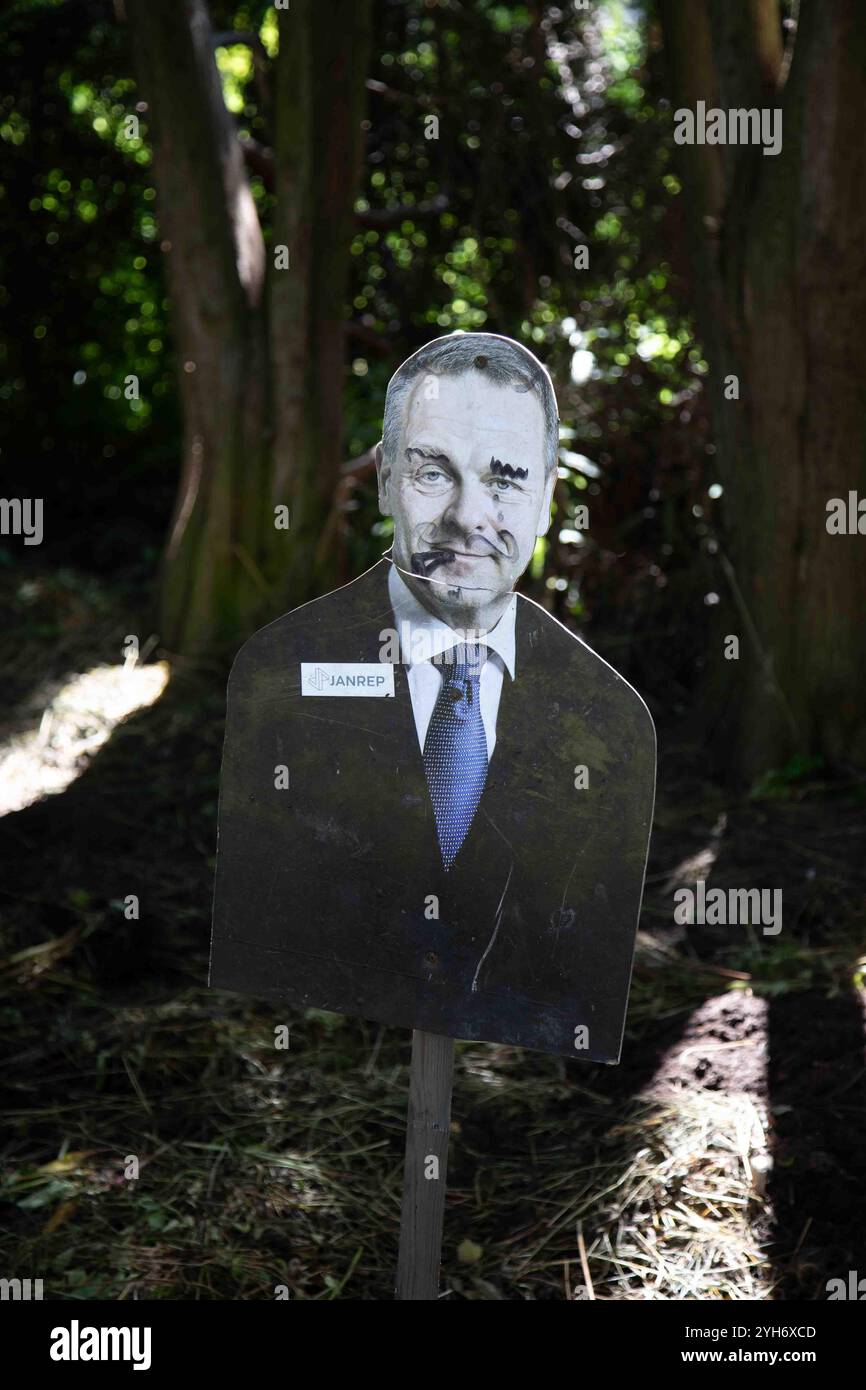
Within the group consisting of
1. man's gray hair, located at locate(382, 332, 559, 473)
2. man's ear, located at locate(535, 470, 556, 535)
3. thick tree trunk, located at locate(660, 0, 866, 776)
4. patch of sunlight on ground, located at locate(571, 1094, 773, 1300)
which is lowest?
patch of sunlight on ground, located at locate(571, 1094, 773, 1300)

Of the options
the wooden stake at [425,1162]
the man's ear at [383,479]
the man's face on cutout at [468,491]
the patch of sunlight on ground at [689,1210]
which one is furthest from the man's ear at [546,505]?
the patch of sunlight on ground at [689,1210]

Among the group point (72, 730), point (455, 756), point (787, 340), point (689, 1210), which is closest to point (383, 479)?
point (455, 756)

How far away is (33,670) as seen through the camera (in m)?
6.07

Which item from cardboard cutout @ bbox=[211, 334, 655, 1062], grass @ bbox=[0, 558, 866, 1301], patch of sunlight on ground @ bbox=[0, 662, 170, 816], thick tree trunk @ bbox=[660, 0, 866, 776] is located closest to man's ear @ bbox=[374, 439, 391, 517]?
cardboard cutout @ bbox=[211, 334, 655, 1062]

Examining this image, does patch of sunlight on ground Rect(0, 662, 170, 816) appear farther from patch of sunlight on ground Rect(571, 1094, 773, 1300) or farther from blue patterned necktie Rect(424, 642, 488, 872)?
blue patterned necktie Rect(424, 642, 488, 872)

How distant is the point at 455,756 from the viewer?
2.05 m

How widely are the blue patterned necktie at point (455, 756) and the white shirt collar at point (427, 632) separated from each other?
4 centimetres

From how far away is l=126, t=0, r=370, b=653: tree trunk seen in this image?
5.60 meters

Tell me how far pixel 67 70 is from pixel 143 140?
545 mm

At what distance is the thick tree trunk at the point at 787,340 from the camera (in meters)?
4.48

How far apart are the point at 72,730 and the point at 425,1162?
3.64m

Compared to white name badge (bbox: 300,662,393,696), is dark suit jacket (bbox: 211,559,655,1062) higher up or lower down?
lower down

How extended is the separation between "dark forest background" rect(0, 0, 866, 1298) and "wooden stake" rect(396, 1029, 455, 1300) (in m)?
0.36

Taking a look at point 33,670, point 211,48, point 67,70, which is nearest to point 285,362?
point 211,48
